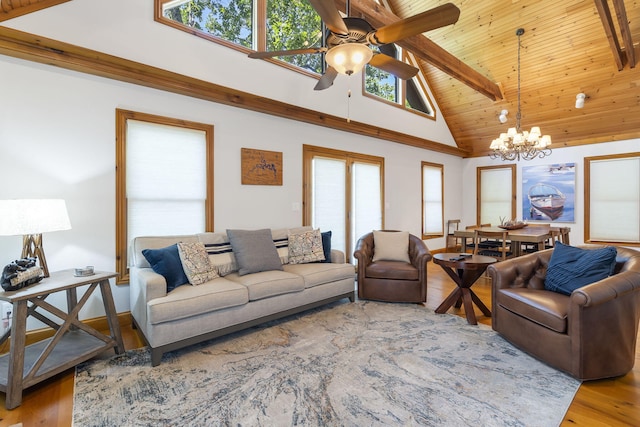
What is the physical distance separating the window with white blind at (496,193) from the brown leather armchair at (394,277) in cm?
489

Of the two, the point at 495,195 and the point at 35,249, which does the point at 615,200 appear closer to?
the point at 495,195

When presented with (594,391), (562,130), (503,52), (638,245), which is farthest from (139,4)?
(638,245)

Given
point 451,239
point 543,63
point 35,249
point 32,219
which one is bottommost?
point 451,239

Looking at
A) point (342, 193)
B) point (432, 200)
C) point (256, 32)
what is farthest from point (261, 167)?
point (432, 200)

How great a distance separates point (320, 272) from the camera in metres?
3.54

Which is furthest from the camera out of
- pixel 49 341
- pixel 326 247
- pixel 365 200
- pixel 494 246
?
pixel 365 200

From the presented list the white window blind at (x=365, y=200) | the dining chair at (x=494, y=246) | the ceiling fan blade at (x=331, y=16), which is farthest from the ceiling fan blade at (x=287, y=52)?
the dining chair at (x=494, y=246)

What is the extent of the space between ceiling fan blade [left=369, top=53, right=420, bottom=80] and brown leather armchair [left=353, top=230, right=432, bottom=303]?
2.11 metres

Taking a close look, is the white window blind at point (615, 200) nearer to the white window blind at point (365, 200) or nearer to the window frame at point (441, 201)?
the window frame at point (441, 201)

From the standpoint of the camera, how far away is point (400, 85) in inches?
250

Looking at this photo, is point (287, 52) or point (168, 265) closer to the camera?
point (287, 52)

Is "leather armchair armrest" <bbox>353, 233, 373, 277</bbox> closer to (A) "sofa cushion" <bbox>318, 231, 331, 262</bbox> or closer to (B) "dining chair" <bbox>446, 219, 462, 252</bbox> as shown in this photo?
(A) "sofa cushion" <bbox>318, 231, 331, 262</bbox>

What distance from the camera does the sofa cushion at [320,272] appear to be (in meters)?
3.42

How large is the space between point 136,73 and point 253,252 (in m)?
2.27
